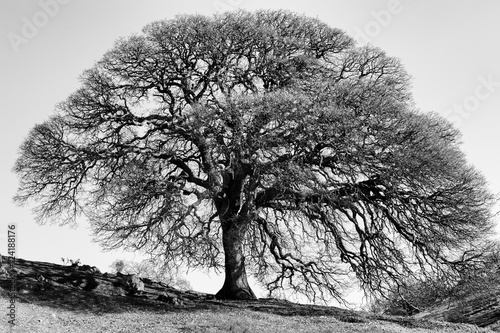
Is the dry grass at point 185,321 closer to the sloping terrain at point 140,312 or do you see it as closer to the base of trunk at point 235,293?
the sloping terrain at point 140,312

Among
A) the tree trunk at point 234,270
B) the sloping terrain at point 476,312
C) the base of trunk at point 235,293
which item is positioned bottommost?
the sloping terrain at point 476,312

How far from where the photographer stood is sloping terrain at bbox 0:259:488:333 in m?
12.4

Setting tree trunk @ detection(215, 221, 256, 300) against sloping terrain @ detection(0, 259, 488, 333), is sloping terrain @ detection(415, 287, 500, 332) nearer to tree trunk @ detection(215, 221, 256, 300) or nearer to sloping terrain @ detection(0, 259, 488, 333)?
sloping terrain @ detection(0, 259, 488, 333)

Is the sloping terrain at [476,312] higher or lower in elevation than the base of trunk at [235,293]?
lower

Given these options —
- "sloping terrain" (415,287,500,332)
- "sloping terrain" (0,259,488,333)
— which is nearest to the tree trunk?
"sloping terrain" (0,259,488,333)

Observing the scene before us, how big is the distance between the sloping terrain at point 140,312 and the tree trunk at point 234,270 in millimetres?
650

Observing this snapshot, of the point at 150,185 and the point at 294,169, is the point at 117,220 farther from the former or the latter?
the point at 294,169

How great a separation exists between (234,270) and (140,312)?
3.99m

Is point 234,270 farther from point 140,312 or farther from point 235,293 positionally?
point 140,312

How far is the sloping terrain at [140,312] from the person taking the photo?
12445 mm

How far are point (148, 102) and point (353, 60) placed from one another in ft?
25.8

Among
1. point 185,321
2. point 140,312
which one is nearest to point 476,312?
point 185,321

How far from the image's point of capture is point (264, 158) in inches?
587

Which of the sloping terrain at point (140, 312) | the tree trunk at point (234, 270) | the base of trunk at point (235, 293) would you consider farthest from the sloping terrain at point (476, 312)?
the tree trunk at point (234, 270)
